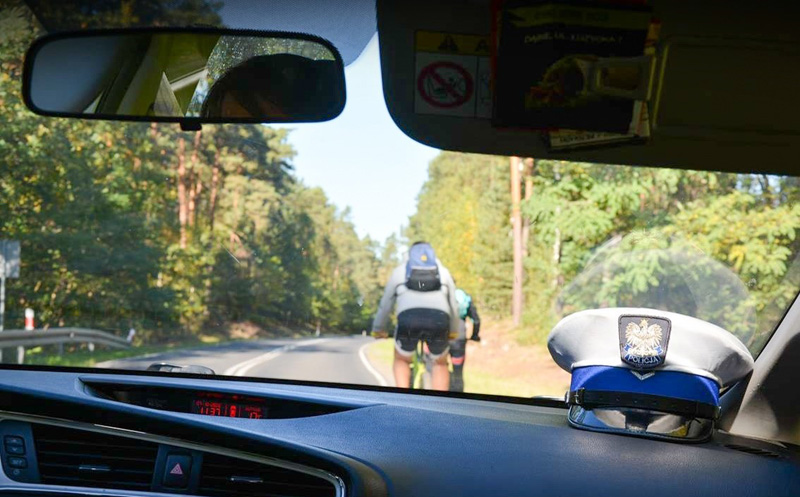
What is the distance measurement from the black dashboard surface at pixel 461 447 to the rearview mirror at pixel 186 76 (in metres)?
1.00

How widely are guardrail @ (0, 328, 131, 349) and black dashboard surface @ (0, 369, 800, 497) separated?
1.43 meters

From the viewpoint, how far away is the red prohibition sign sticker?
2.62 m

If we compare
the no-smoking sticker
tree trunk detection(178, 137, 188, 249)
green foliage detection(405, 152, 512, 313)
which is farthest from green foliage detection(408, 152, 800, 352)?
tree trunk detection(178, 137, 188, 249)

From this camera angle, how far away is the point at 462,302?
3.62 m

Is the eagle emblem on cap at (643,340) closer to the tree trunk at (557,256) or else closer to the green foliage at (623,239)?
the green foliage at (623,239)

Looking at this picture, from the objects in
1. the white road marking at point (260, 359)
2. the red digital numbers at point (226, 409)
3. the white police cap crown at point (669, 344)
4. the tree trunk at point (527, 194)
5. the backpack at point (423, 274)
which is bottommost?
Result: the red digital numbers at point (226, 409)

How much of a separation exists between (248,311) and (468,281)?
1.38m

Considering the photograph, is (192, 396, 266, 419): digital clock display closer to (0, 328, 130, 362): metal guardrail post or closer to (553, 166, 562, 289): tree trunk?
(553, 166, 562, 289): tree trunk

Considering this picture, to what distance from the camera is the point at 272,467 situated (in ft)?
8.32

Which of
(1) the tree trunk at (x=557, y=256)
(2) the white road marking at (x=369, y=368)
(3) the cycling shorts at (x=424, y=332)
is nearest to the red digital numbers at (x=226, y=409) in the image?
(2) the white road marking at (x=369, y=368)

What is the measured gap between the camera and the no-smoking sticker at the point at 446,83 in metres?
2.61

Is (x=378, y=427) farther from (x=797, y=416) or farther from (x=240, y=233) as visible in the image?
(x=240, y=233)

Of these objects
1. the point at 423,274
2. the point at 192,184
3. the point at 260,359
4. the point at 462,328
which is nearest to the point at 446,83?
the point at 423,274

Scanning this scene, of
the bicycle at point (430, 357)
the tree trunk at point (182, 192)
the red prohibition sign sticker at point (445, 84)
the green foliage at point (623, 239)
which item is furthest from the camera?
the tree trunk at point (182, 192)
